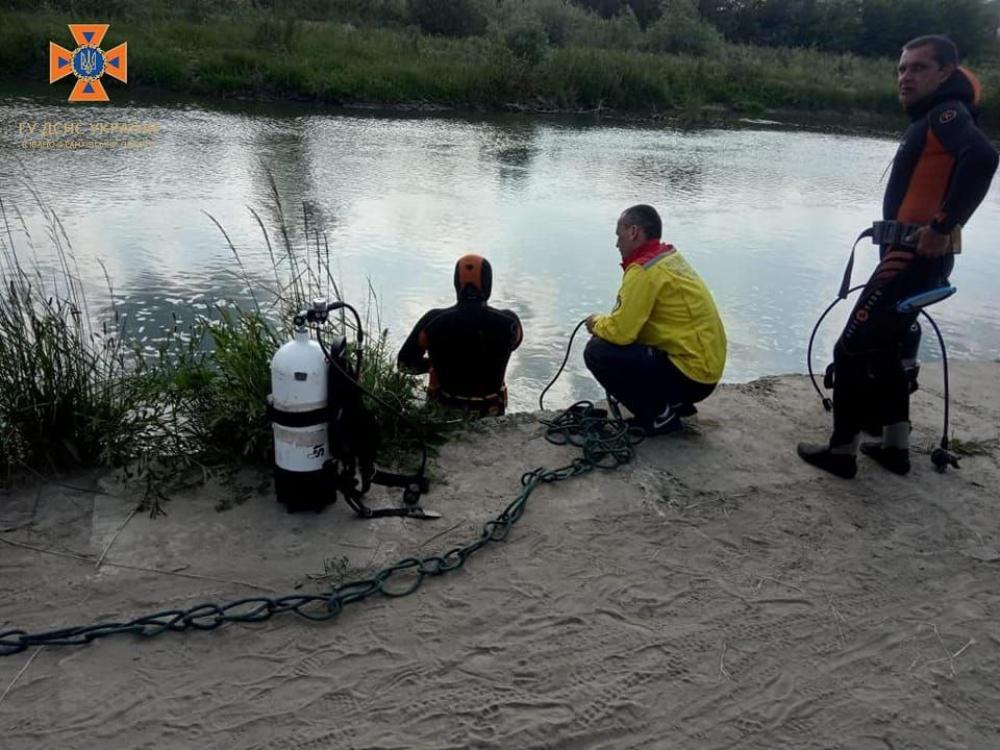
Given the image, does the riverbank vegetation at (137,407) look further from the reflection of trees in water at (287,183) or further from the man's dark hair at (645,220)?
the reflection of trees in water at (287,183)

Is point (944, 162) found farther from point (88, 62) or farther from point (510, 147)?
point (88, 62)

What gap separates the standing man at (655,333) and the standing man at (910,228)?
62 cm

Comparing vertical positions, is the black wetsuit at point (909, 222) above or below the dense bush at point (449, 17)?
below

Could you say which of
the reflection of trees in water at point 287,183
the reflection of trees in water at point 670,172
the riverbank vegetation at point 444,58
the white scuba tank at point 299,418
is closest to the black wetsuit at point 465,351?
the white scuba tank at point 299,418

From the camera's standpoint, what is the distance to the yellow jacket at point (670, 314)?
3.88 meters

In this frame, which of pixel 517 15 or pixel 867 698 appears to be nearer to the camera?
pixel 867 698

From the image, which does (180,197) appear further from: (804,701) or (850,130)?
(850,130)

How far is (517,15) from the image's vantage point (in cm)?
2939

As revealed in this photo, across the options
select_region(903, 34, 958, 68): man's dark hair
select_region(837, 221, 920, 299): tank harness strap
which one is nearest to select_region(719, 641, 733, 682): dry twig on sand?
select_region(837, 221, 920, 299): tank harness strap

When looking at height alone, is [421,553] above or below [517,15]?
below

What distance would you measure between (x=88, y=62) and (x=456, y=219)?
12992 millimetres

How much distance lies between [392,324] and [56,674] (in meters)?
3.96

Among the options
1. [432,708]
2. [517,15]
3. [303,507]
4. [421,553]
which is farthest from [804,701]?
[517,15]

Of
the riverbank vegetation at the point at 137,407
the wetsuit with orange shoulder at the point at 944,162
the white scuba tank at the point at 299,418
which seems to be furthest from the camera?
the wetsuit with orange shoulder at the point at 944,162
